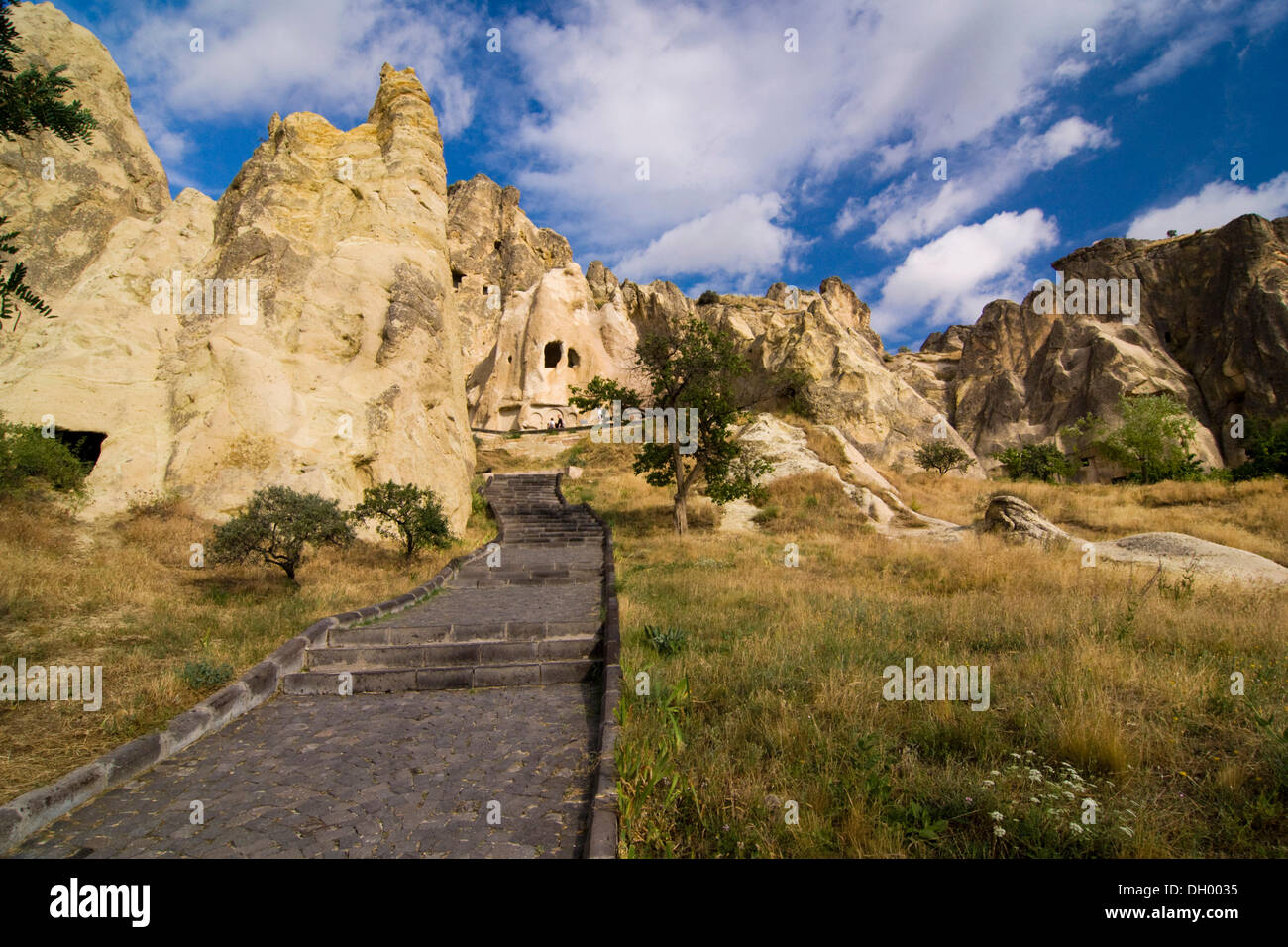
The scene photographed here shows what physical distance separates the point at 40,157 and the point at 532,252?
107 feet

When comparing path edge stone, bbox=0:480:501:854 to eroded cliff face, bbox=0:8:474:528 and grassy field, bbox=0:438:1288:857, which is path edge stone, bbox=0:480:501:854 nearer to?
grassy field, bbox=0:438:1288:857

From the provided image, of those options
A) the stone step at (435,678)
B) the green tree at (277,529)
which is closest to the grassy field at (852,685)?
the green tree at (277,529)

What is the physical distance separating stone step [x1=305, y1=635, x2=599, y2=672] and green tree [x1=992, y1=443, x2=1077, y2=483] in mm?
30763

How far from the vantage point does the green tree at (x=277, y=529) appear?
31.3ft

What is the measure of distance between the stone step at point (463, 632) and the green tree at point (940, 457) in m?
25.7

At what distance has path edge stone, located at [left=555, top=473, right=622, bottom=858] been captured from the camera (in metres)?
3.14

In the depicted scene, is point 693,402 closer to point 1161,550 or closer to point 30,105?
point 1161,550

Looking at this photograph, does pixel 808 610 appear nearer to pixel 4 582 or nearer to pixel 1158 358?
pixel 4 582

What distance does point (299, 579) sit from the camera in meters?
10.7

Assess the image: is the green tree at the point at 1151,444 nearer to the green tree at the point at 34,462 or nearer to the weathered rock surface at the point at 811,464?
the weathered rock surface at the point at 811,464

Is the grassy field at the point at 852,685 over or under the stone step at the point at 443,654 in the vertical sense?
over

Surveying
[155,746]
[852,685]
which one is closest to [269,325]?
[155,746]

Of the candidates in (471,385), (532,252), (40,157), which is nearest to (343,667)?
(40,157)

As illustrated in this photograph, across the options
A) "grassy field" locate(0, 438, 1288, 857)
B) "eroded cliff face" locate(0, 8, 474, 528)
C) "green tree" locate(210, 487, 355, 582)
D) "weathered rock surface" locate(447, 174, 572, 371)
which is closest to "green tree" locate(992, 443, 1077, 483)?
"grassy field" locate(0, 438, 1288, 857)
